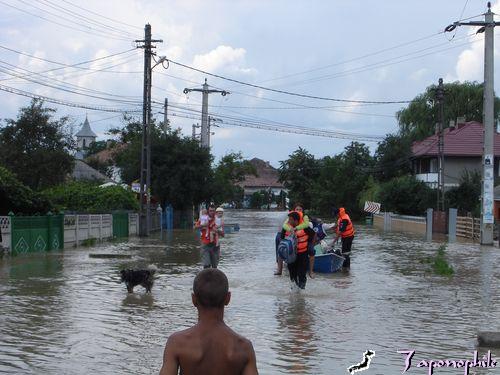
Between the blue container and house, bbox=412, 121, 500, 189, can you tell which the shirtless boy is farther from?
house, bbox=412, 121, 500, 189

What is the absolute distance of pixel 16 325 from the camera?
33.6 ft

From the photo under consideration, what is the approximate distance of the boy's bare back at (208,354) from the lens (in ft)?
12.4

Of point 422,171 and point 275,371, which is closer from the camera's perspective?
point 275,371

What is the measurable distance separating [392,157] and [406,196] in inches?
597

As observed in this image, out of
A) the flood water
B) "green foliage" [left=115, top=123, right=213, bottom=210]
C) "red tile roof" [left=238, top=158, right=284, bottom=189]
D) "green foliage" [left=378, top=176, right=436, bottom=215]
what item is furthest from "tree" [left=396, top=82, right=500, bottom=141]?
"red tile roof" [left=238, top=158, right=284, bottom=189]

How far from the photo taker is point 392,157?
7725cm

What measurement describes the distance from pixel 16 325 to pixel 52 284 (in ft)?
16.5

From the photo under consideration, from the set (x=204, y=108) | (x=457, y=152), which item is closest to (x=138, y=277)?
(x=204, y=108)

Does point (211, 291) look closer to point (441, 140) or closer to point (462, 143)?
point (441, 140)

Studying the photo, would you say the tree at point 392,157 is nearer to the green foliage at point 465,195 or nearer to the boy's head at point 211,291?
the green foliage at point 465,195

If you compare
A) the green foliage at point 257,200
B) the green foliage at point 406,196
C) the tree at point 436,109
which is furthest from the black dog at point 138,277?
the green foliage at point 257,200

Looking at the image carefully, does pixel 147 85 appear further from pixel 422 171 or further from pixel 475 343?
pixel 422 171

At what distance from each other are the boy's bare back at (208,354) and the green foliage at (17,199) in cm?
2268

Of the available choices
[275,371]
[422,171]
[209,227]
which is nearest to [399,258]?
[209,227]
